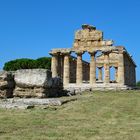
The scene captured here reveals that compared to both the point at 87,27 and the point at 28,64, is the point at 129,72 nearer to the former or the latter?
the point at 87,27

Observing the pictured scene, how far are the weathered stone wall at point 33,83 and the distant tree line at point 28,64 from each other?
233 feet

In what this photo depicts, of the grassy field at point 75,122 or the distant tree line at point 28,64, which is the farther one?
the distant tree line at point 28,64

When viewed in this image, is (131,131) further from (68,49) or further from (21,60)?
(21,60)

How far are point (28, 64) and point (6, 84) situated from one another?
72.5m

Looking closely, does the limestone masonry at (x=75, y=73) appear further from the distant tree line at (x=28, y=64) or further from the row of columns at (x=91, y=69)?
the distant tree line at (x=28, y=64)

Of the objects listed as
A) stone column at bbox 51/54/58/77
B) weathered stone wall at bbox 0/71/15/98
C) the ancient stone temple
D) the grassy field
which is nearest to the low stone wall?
weathered stone wall at bbox 0/71/15/98

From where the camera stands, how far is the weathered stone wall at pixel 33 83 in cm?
Result: 2564

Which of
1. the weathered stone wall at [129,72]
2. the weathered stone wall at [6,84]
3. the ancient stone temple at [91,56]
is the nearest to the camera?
the weathered stone wall at [6,84]

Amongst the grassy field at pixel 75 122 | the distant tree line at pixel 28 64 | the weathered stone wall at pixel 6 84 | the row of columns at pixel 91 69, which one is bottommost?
the grassy field at pixel 75 122

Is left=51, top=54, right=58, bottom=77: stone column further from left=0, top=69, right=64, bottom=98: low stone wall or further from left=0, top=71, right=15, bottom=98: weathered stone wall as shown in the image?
left=0, top=71, right=15, bottom=98: weathered stone wall

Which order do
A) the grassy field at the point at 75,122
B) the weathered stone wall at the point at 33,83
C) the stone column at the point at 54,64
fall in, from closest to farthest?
the grassy field at the point at 75,122 < the weathered stone wall at the point at 33,83 < the stone column at the point at 54,64

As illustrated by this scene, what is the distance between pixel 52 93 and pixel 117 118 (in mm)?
9945

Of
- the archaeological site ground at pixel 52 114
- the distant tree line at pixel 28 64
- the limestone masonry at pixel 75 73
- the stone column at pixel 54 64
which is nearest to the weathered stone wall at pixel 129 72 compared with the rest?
the limestone masonry at pixel 75 73

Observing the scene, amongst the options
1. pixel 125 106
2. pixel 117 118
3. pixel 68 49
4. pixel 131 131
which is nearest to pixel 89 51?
pixel 68 49
